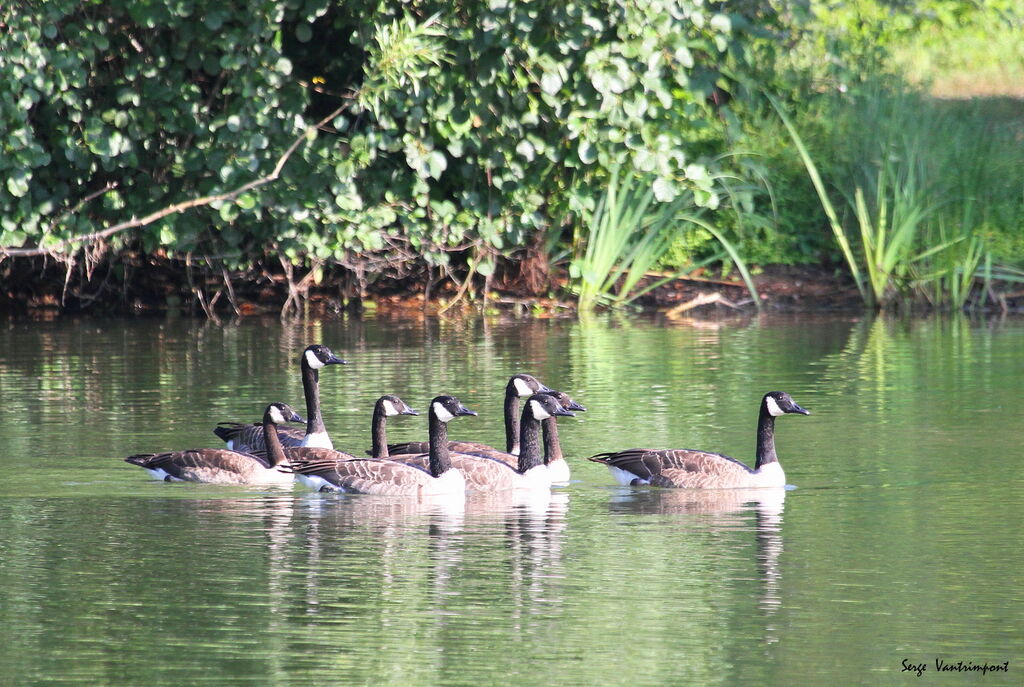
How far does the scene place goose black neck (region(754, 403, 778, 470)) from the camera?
12.7 m

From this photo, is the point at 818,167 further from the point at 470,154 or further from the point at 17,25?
the point at 17,25

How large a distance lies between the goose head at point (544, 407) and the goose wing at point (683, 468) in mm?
786

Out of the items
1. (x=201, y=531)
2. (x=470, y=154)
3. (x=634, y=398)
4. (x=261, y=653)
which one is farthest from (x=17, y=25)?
(x=261, y=653)

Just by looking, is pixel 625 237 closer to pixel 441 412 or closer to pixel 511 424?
pixel 511 424

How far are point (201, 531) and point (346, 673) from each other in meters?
3.41

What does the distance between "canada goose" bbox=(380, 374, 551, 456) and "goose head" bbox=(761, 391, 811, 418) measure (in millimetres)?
1720

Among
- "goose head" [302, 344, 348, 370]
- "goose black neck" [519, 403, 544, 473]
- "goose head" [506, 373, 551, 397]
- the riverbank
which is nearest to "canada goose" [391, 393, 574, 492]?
"goose black neck" [519, 403, 544, 473]

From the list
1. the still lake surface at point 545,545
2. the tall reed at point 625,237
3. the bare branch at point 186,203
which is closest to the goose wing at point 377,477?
the still lake surface at point 545,545

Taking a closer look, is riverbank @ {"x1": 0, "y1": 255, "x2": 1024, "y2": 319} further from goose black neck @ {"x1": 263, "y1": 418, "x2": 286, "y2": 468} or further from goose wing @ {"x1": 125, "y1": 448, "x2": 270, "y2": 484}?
goose wing @ {"x1": 125, "y1": 448, "x2": 270, "y2": 484}

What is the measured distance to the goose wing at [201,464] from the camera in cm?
1271

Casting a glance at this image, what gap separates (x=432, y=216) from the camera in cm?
2352

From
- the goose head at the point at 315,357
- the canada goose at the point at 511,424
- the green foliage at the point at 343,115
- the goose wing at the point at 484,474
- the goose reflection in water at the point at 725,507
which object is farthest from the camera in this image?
the green foliage at the point at 343,115

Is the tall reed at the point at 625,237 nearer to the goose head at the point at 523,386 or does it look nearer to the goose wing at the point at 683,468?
the goose head at the point at 523,386

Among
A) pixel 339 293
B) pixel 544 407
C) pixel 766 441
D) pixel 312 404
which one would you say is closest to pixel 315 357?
pixel 312 404
